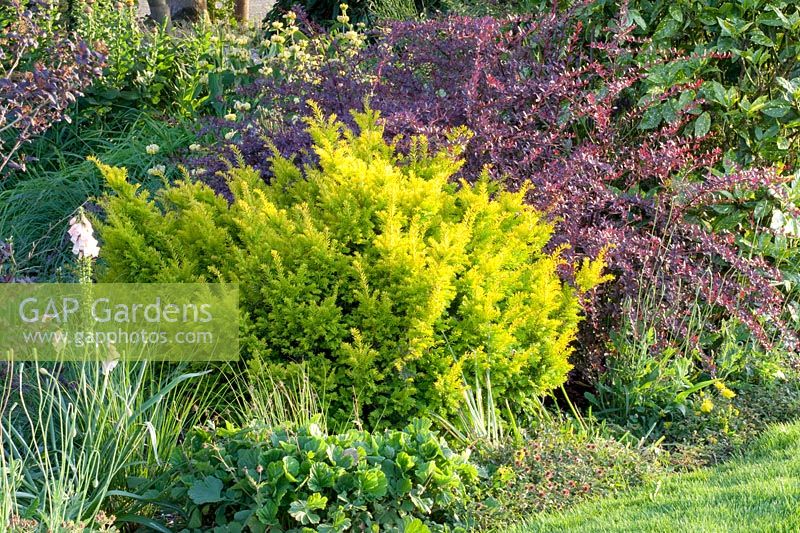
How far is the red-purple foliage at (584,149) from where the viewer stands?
16.3ft

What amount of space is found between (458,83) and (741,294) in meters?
1.97

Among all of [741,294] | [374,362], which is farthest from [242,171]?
[741,294]

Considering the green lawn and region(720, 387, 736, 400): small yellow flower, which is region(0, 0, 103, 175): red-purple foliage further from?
region(720, 387, 736, 400): small yellow flower

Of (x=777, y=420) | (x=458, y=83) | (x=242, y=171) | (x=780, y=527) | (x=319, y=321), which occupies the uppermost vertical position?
(x=458, y=83)

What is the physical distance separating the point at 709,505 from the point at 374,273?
167 centimetres

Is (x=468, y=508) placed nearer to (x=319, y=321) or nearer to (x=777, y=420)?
(x=319, y=321)

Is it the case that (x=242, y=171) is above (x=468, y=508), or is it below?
above

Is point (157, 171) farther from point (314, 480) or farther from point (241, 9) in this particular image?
point (241, 9)

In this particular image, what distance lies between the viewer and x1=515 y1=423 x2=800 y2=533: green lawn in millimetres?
3213

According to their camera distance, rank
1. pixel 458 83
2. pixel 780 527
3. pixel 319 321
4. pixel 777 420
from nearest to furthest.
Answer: pixel 780 527 < pixel 319 321 < pixel 777 420 < pixel 458 83

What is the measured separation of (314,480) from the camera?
3.14 metres

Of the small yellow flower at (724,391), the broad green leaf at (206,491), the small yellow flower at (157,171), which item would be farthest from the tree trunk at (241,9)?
the broad green leaf at (206,491)

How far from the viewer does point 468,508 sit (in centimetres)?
354

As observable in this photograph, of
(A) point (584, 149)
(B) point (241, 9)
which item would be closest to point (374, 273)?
(A) point (584, 149)
